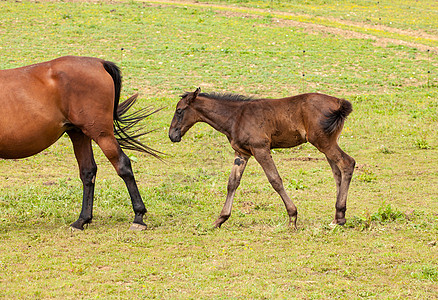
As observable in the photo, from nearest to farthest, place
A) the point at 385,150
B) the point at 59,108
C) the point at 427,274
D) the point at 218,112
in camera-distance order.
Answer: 1. the point at 427,274
2. the point at 59,108
3. the point at 218,112
4. the point at 385,150

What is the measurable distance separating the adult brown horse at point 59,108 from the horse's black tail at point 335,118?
2975 mm

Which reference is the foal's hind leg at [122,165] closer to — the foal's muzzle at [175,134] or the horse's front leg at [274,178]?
the foal's muzzle at [175,134]

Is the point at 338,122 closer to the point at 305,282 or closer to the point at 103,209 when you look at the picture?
the point at 305,282

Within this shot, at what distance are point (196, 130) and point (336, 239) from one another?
8.04 meters

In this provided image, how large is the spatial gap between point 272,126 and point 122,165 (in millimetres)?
2320

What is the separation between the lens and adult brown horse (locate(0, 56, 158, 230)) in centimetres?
805

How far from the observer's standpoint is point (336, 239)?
307 inches

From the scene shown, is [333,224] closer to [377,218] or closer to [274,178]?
[377,218]

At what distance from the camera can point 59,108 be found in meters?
8.23

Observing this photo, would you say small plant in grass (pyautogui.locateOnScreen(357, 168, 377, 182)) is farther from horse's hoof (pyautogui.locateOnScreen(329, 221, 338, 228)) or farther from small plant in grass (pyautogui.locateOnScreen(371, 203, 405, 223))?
horse's hoof (pyautogui.locateOnScreen(329, 221, 338, 228))

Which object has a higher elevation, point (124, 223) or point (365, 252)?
point (365, 252)

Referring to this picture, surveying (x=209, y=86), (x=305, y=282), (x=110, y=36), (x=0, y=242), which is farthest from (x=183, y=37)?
(x=305, y=282)

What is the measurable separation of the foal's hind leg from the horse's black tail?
2.95m

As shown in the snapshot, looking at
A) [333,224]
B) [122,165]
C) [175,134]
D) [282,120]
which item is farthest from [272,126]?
[122,165]
